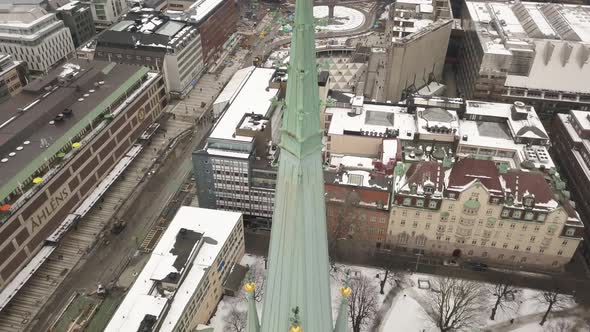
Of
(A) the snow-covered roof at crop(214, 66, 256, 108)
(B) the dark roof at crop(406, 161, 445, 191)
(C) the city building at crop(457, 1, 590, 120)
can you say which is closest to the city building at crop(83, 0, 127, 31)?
(A) the snow-covered roof at crop(214, 66, 256, 108)

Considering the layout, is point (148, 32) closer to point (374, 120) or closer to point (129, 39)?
point (129, 39)

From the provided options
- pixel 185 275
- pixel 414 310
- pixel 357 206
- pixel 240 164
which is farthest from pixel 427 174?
pixel 185 275

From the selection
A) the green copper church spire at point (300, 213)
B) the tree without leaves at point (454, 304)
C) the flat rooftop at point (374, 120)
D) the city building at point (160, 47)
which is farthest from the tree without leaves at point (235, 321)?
the city building at point (160, 47)

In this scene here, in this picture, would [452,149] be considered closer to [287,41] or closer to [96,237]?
[96,237]

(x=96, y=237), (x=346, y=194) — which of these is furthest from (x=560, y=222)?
(x=96, y=237)

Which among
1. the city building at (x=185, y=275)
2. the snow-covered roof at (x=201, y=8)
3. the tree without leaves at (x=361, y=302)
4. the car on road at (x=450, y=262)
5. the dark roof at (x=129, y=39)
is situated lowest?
the car on road at (x=450, y=262)

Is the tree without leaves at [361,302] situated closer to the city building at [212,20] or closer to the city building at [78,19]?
the city building at [212,20]
